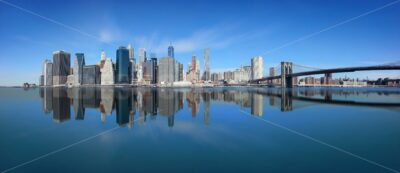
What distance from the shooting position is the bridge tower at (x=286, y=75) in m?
124

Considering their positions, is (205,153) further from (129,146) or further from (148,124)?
(148,124)

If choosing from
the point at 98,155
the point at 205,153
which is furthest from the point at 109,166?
the point at 205,153

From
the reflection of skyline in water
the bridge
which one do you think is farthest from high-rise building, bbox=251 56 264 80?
the reflection of skyline in water

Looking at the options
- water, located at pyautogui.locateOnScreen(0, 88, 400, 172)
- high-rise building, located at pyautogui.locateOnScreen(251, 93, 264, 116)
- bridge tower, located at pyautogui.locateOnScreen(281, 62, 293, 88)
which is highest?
bridge tower, located at pyautogui.locateOnScreen(281, 62, 293, 88)

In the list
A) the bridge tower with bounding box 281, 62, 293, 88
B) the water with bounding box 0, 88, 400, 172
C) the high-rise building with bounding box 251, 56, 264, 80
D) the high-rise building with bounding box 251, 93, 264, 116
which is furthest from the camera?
the high-rise building with bounding box 251, 56, 264, 80

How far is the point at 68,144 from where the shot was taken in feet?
28.4

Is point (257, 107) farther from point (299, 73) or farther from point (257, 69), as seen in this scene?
point (257, 69)

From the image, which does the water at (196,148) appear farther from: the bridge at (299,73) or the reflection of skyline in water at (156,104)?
the bridge at (299,73)

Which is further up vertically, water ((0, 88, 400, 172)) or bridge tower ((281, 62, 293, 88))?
bridge tower ((281, 62, 293, 88))

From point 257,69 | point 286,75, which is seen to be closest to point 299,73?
point 286,75

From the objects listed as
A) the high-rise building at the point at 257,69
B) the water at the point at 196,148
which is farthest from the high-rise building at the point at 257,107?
the high-rise building at the point at 257,69

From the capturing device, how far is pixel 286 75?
121 m

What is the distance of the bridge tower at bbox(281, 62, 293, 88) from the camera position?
12425cm

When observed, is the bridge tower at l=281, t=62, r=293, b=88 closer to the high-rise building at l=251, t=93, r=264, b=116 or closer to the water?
the high-rise building at l=251, t=93, r=264, b=116
